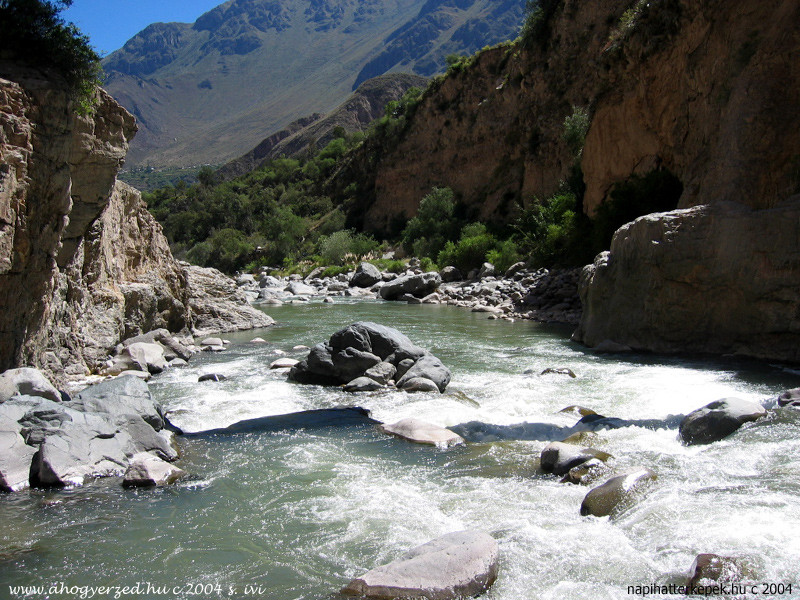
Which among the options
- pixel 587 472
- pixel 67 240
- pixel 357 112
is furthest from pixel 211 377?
pixel 357 112

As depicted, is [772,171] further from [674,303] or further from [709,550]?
[709,550]

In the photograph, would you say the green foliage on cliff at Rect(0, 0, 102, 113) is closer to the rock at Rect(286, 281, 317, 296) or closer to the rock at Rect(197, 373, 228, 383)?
the rock at Rect(197, 373, 228, 383)

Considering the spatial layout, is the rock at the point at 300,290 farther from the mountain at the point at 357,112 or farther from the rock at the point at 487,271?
the mountain at the point at 357,112

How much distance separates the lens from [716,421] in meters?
7.81

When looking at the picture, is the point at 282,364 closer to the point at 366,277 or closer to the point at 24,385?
the point at 24,385

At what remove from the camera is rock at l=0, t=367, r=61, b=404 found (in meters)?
8.39

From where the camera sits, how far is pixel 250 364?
1395 cm

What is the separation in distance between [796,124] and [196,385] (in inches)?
557

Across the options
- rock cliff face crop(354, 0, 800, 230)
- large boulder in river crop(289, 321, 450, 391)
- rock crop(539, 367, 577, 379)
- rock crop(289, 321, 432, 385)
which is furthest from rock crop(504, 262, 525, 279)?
large boulder in river crop(289, 321, 450, 391)

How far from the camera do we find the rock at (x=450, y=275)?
32719 mm

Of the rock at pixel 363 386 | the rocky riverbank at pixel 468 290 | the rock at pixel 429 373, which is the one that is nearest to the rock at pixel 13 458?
the rock at pixel 363 386

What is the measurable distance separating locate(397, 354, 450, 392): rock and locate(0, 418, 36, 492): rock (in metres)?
6.08

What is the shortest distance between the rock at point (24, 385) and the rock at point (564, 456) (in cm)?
650

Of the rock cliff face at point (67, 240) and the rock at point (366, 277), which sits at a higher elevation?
the rock cliff face at point (67, 240)
